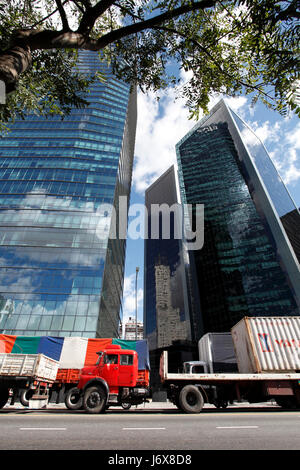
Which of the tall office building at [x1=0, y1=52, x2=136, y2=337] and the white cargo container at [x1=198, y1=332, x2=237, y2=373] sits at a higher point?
the tall office building at [x1=0, y1=52, x2=136, y2=337]

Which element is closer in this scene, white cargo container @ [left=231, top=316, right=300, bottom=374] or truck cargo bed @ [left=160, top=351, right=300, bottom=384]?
truck cargo bed @ [left=160, top=351, right=300, bottom=384]

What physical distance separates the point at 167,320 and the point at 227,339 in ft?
317

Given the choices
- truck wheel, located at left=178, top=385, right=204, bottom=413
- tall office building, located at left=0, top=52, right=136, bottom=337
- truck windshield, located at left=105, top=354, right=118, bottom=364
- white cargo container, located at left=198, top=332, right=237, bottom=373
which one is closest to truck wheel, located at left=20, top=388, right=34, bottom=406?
truck windshield, located at left=105, top=354, right=118, bottom=364

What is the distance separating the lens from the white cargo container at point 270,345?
29.6ft

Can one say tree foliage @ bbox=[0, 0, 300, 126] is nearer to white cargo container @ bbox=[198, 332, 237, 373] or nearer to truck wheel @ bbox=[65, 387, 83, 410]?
truck wheel @ bbox=[65, 387, 83, 410]

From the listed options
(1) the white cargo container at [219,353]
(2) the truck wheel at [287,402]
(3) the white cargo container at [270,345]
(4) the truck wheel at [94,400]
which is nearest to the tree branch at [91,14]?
(4) the truck wheel at [94,400]

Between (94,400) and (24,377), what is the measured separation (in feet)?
9.75

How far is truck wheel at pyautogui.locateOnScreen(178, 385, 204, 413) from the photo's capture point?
819 centimetres

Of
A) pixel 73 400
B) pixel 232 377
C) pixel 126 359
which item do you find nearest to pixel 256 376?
pixel 232 377

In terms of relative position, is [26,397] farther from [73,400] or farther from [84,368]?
[84,368]

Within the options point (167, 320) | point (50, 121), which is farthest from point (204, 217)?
point (50, 121)

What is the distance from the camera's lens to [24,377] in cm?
854

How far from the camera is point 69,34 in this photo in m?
3.60
